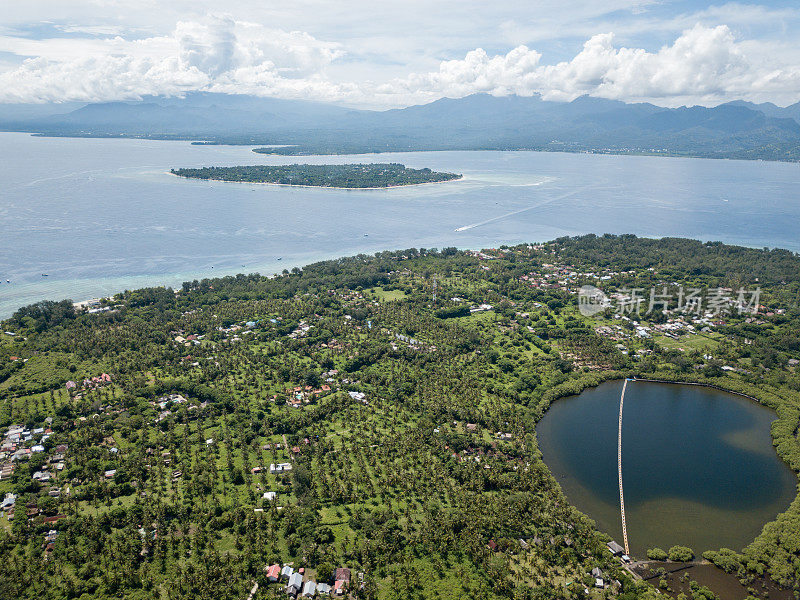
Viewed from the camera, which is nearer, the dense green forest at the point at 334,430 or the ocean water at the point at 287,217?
the dense green forest at the point at 334,430

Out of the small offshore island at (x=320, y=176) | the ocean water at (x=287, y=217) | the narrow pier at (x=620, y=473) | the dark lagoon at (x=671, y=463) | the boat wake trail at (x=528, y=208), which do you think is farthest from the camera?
the small offshore island at (x=320, y=176)

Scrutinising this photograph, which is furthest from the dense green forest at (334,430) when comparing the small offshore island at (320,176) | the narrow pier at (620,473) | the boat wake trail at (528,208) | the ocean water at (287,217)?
the small offshore island at (320,176)

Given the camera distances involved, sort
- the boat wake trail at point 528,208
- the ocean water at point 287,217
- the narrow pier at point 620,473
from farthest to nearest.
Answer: the boat wake trail at point 528,208, the ocean water at point 287,217, the narrow pier at point 620,473

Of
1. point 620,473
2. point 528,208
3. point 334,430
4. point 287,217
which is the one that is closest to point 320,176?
point 287,217

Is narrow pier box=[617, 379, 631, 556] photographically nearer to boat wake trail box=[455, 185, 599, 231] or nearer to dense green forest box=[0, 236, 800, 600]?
dense green forest box=[0, 236, 800, 600]

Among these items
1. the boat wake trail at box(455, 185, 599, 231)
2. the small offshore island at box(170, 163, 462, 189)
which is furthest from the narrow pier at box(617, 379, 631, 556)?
the small offshore island at box(170, 163, 462, 189)

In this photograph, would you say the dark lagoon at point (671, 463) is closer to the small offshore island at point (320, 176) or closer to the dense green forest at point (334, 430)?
the dense green forest at point (334, 430)

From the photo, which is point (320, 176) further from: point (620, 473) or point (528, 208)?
point (620, 473)
